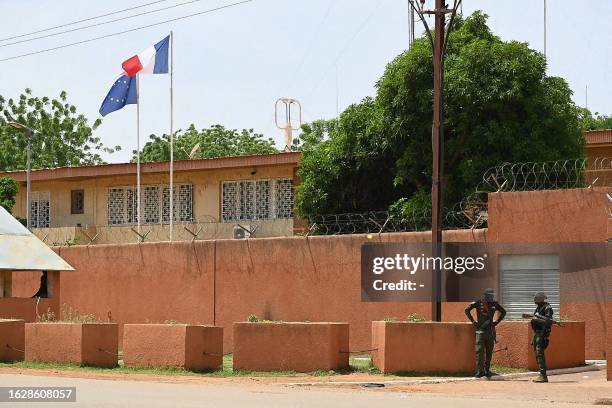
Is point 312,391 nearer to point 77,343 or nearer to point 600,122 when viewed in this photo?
point 77,343

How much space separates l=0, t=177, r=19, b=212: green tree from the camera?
36156 millimetres

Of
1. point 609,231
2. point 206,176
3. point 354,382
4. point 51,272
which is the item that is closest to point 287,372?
point 354,382

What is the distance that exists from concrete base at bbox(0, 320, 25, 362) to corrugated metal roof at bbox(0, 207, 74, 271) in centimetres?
443

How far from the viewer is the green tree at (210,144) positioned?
62031 mm

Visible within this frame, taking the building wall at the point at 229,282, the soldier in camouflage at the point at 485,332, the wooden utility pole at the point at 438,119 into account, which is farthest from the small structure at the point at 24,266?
the soldier in camouflage at the point at 485,332

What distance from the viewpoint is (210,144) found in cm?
6406

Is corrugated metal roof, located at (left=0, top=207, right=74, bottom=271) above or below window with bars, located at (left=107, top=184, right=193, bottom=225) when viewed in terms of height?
below

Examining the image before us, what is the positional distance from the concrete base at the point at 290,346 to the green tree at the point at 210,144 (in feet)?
134

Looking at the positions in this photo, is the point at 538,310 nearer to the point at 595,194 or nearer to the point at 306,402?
the point at 595,194

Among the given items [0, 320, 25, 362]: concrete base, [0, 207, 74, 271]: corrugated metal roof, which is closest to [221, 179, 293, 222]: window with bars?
[0, 207, 74, 271]: corrugated metal roof

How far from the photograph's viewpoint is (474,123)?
25281mm

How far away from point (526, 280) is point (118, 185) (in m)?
16.7

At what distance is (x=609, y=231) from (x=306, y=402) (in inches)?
267

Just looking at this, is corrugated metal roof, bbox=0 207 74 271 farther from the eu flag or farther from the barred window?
the barred window
